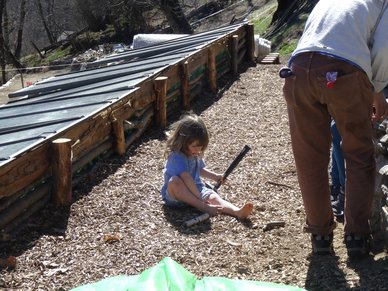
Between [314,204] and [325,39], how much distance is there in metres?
0.86

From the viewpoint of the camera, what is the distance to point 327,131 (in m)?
3.29

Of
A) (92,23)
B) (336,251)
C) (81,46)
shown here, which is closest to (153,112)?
(336,251)

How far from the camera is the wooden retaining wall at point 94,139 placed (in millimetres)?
4555

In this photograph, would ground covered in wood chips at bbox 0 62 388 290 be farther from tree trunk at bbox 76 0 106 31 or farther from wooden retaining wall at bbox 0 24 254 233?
tree trunk at bbox 76 0 106 31

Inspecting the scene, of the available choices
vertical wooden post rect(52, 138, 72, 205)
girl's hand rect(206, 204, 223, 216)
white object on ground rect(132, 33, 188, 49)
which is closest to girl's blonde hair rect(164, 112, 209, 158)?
girl's hand rect(206, 204, 223, 216)

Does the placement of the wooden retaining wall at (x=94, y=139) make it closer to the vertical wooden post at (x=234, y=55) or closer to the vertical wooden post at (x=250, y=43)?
the vertical wooden post at (x=234, y=55)

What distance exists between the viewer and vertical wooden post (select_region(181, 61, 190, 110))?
8.30m

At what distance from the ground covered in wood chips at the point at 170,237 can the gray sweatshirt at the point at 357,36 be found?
102 cm

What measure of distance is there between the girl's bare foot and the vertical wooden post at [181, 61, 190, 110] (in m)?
4.05

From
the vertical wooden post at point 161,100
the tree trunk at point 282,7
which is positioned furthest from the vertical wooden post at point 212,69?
the tree trunk at point 282,7

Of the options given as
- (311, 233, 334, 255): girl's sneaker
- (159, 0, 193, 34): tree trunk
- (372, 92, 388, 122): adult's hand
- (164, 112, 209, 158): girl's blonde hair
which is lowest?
(159, 0, 193, 34): tree trunk

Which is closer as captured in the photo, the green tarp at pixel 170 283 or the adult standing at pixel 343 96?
the green tarp at pixel 170 283

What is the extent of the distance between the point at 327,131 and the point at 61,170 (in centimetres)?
234

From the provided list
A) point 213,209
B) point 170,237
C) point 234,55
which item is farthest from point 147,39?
point 170,237
